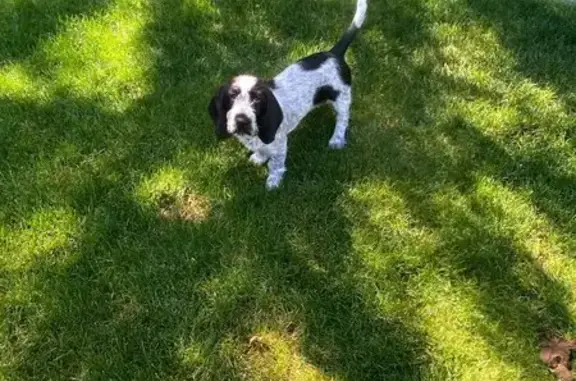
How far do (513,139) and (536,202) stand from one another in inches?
25.2

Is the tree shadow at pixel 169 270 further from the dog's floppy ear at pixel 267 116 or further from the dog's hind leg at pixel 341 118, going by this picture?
the dog's floppy ear at pixel 267 116

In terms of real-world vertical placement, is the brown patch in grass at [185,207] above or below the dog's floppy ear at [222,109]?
below

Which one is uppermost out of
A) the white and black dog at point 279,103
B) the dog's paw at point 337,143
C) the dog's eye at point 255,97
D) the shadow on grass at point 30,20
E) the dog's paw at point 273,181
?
the dog's eye at point 255,97

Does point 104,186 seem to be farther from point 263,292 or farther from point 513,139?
point 513,139

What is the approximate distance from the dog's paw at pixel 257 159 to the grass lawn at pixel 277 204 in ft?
0.27

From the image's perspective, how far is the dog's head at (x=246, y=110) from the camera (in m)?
3.71

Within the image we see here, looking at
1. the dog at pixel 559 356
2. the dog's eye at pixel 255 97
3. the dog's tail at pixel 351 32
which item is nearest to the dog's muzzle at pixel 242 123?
the dog's eye at pixel 255 97

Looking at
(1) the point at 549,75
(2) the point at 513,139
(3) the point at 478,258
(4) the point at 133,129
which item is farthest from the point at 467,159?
(4) the point at 133,129

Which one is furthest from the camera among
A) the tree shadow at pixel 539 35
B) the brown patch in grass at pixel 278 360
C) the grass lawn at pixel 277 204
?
the tree shadow at pixel 539 35

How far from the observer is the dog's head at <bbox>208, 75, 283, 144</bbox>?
12.2 ft

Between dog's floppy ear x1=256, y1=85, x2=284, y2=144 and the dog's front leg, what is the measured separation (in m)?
0.27

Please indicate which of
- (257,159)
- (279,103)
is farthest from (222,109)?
(257,159)

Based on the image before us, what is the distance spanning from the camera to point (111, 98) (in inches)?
184

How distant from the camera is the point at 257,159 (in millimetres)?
4277
